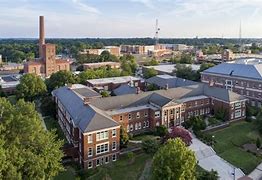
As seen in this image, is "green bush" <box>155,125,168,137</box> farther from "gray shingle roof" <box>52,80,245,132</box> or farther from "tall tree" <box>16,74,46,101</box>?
"tall tree" <box>16,74,46,101</box>

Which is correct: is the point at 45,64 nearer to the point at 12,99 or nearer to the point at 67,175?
the point at 12,99

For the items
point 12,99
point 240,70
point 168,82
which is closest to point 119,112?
point 168,82

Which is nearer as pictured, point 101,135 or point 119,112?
point 101,135

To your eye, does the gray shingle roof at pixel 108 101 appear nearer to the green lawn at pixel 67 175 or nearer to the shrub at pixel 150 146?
the shrub at pixel 150 146

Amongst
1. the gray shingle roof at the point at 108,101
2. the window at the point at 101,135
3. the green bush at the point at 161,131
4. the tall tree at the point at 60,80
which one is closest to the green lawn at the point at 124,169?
the window at the point at 101,135

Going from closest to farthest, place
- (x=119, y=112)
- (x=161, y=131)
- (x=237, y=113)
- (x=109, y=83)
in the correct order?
(x=161, y=131) → (x=119, y=112) → (x=237, y=113) → (x=109, y=83)

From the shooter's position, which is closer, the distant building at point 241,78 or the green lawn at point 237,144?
the green lawn at point 237,144

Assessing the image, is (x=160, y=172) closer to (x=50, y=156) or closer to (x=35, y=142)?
(x=50, y=156)

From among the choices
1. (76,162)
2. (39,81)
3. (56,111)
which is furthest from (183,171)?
(39,81)
